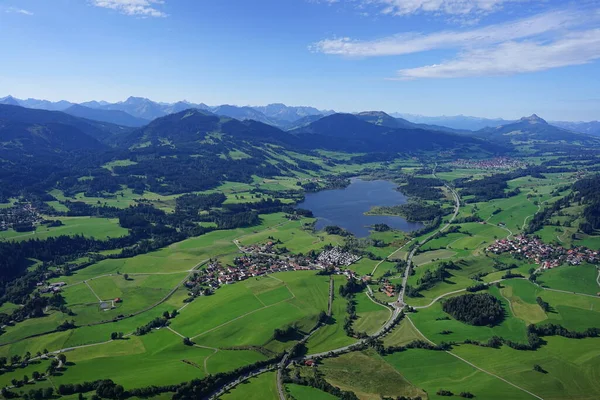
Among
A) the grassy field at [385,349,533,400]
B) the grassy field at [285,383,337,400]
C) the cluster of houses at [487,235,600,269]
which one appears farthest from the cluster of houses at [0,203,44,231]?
the cluster of houses at [487,235,600,269]

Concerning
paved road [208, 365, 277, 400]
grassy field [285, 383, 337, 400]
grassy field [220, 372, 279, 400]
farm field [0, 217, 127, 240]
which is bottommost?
paved road [208, 365, 277, 400]

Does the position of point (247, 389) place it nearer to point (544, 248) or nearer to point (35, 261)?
point (35, 261)

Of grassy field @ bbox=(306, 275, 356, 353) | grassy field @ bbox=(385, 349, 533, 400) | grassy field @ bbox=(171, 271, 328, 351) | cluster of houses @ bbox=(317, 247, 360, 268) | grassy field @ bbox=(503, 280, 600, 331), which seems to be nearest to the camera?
grassy field @ bbox=(385, 349, 533, 400)

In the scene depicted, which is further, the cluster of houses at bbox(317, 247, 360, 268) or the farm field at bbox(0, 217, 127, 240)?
the farm field at bbox(0, 217, 127, 240)

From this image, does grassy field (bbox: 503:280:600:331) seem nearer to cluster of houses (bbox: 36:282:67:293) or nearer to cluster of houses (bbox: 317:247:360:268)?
cluster of houses (bbox: 317:247:360:268)

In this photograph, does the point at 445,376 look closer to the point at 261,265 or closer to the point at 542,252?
the point at 261,265

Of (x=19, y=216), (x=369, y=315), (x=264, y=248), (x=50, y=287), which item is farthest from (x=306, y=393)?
(x=19, y=216)
